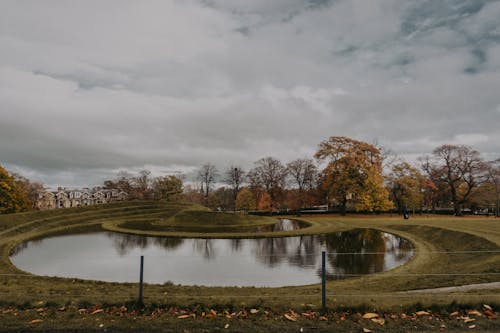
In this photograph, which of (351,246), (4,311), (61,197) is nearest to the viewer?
(4,311)

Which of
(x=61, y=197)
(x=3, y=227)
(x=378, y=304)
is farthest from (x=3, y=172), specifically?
(x=61, y=197)

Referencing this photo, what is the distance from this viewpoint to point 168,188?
92.0m

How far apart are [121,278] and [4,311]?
7952 mm

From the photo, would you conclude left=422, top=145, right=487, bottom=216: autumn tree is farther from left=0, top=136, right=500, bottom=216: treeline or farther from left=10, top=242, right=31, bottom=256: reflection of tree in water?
left=10, top=242, right=31, bottom=256: reflection of tree in water

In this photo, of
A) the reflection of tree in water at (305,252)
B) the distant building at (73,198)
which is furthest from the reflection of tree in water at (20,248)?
the distant building at (73,198)

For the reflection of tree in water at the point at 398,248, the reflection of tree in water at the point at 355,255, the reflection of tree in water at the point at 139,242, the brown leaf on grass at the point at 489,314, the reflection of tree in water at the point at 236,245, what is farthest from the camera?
the reflection of tree in water at the point at 139,242

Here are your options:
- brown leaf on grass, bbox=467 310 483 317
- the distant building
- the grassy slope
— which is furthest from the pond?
the distant building

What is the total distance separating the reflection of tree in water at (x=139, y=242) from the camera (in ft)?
81.2

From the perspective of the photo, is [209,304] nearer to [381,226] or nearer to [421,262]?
[421,262]

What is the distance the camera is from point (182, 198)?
9719 centimetres

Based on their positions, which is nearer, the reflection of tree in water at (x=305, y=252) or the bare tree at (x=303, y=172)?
the reflection of tree in water at (x=305, y=252)

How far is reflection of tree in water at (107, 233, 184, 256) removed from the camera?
975 inches

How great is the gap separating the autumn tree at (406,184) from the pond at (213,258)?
3503cm

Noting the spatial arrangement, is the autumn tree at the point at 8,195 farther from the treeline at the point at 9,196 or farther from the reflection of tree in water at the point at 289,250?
the reflection of tree in water at the point at 289,250
